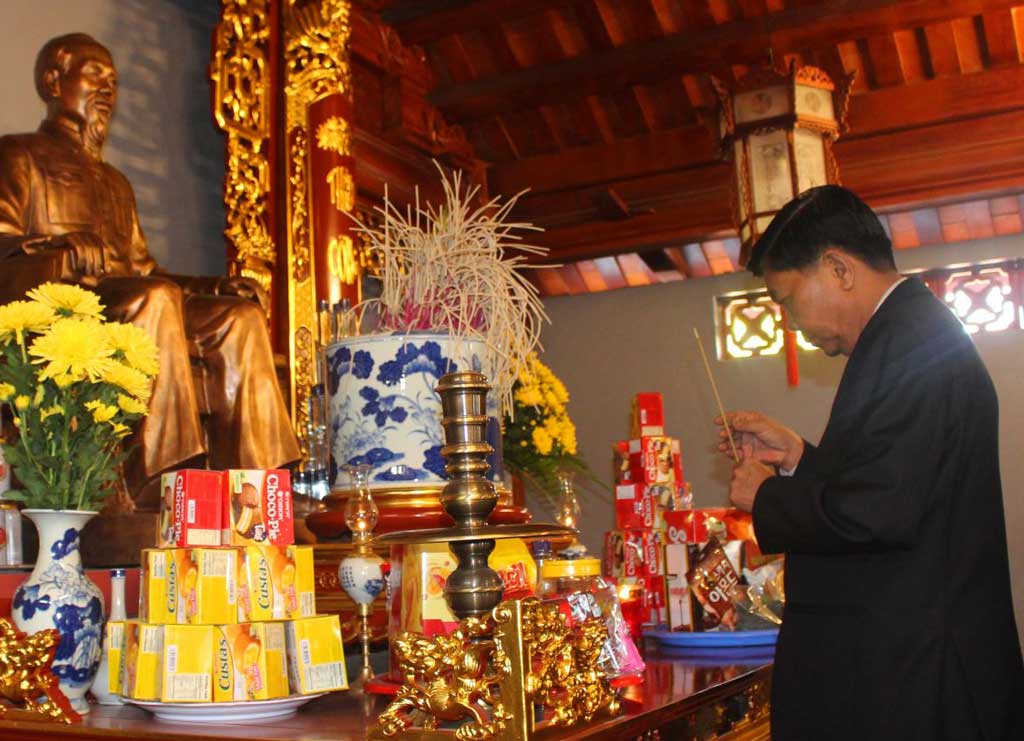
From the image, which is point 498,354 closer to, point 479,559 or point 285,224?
point 479,559

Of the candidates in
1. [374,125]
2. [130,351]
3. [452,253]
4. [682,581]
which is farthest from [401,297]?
[374,125]

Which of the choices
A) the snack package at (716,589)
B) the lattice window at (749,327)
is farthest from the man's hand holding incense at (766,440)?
the lattice window at (749,327)

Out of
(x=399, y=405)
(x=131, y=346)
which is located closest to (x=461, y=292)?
(x=399, y=405)

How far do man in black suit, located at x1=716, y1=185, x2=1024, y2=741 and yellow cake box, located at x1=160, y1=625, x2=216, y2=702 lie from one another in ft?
2.02

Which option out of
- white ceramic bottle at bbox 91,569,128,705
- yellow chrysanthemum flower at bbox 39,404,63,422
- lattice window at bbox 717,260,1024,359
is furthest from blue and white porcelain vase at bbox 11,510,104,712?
lattice window at bbox 717,260,1024,359

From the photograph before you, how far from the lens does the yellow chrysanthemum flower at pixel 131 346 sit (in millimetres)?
1412

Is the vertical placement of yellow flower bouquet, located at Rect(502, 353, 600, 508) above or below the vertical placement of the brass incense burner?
above

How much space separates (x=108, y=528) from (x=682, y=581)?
1023 mm

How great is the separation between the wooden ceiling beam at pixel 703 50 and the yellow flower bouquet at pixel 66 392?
12.3 feet

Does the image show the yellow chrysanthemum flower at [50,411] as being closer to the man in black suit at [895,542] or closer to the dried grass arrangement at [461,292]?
the dried grass arrangement at [461,292]

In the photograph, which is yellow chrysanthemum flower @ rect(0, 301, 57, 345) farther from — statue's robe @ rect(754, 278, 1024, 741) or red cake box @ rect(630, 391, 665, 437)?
red cake box @ rect(630, 391, 665, 437)

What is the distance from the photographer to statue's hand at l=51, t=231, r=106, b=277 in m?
2.52

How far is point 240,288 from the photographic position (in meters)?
2.97

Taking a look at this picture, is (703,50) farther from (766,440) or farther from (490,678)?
(490,678)
